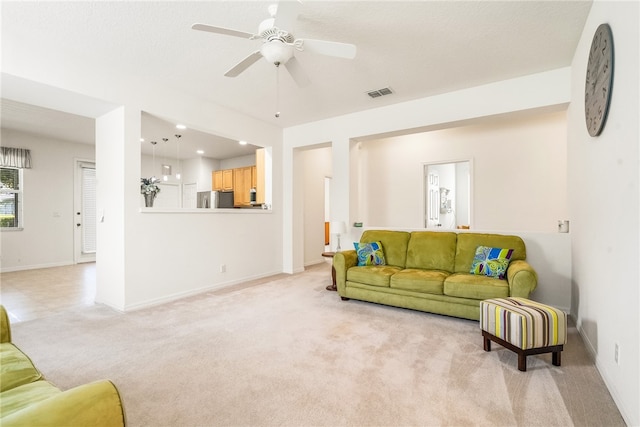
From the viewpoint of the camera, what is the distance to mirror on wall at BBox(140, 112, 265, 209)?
6.51 meters

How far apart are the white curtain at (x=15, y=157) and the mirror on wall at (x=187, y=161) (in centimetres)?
199

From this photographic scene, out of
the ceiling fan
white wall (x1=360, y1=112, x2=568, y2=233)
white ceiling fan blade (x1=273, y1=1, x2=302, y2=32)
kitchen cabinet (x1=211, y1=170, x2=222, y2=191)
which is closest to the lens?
white ceiling fan blade (x1=273, y1=1, x2=302, y2=32)

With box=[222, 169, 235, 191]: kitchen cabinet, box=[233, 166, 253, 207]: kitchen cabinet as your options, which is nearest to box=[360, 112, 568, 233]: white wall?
box=[233, 166, 253, 207]: kitchen cabinet

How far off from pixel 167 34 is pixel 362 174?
446 centimetres

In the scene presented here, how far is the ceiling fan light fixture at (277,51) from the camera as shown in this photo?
221cm

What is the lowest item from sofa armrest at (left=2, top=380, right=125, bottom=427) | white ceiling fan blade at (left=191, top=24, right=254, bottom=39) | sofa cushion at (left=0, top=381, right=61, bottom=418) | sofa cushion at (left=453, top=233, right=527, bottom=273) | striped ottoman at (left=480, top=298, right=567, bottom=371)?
striped ottoman at (left=480, top=298, right=567, bottom=371)

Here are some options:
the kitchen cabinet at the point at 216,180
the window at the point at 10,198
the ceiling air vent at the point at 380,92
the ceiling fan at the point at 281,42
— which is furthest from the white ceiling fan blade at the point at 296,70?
the window at the point at 10,198

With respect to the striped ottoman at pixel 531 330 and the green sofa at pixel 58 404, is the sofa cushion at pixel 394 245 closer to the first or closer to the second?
the striped ottoman at pixel 531 330

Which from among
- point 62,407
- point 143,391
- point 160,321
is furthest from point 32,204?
point 62,407

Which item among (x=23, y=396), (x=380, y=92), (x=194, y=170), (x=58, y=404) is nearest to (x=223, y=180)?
(x=194, y=170)

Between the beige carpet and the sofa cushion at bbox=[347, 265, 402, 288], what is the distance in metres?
0.34

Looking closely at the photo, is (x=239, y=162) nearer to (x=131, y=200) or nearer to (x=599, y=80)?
(x=131, y=200)

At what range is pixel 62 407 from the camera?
2.80 feet

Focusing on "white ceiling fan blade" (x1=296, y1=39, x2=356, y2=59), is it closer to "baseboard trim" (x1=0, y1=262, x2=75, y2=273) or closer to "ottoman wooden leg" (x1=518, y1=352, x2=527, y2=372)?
"ottoman wooden leg" (x1=518, y1=352, x2=527, y2=372)
